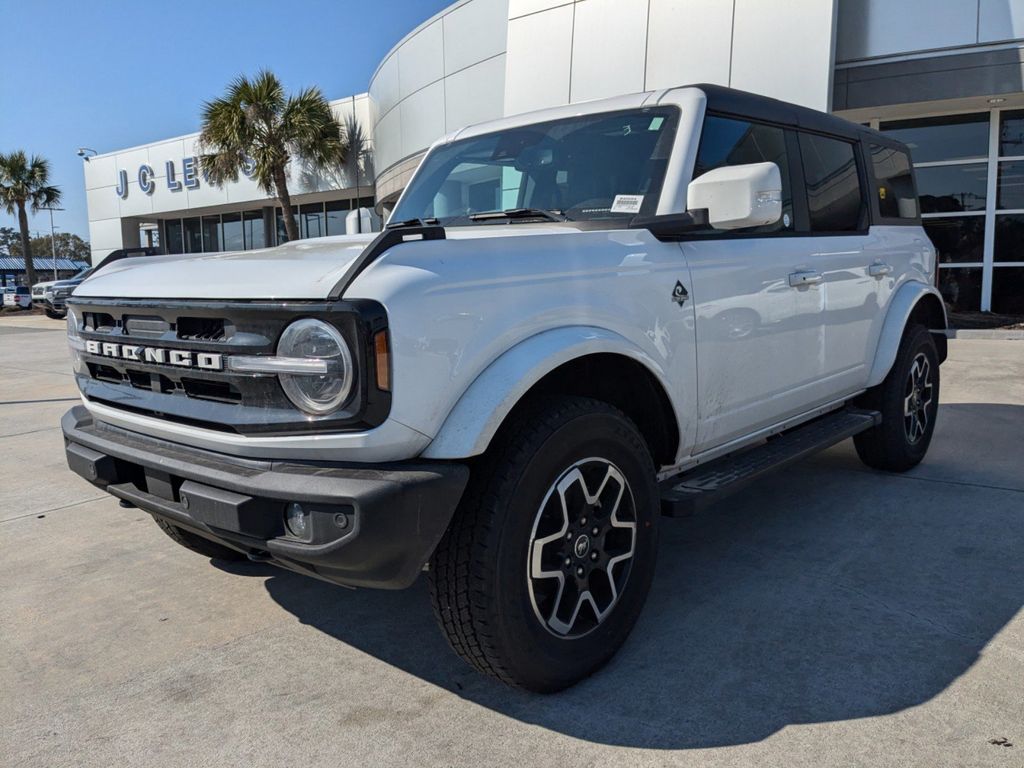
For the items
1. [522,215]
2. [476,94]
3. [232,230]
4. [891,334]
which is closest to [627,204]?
[522,215]

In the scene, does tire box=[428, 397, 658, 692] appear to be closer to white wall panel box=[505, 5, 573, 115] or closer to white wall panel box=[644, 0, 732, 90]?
white wall panel box=[644, 0, 732, 90]

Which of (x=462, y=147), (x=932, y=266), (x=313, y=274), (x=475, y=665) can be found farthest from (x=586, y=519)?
(x=932, y=266)

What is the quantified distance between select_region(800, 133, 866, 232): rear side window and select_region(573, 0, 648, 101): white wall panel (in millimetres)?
8894

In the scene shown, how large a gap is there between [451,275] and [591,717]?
1.34 m

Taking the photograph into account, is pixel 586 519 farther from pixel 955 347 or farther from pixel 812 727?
pixel 955 347

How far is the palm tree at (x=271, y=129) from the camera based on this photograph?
23.2 m

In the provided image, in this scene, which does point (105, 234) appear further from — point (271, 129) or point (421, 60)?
point (421, 60)

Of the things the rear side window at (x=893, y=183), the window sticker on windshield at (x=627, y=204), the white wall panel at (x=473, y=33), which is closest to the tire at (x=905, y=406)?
the rear side window at (x=893, y=183)

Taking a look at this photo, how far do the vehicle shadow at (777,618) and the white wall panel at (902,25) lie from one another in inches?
406

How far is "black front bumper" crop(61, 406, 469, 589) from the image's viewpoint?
2047 millimetres

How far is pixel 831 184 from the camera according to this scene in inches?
161

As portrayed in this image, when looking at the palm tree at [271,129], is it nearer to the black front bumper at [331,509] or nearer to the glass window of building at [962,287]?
the glass window of building at [962,287]

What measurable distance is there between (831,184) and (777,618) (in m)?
2.23

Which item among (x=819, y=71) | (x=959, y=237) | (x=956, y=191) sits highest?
(x=819, y=71)
